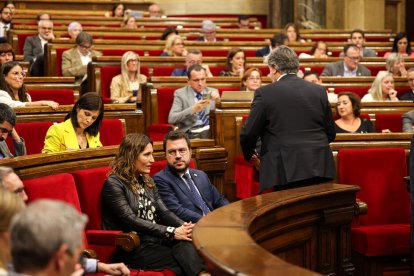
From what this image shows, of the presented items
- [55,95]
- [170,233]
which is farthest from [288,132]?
[55,95]

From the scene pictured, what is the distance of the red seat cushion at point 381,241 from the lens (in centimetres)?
481

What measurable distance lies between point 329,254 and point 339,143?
1.50 metres

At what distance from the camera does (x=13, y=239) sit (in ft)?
6.56

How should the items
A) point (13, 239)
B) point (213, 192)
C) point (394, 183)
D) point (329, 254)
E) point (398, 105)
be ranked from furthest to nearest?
point (398, 105) < point (394, 183) < point (213, 192) < point (329, 254) < point (13, 239)

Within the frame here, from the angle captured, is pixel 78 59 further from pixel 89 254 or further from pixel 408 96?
pixel 89 254

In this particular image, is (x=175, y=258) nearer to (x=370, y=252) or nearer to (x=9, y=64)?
(x=370, y=252)

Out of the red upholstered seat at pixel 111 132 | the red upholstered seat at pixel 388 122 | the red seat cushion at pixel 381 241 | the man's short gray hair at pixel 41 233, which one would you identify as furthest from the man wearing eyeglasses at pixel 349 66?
the man's short gray hair at pixel 41 233

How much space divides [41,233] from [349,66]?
6.66 meters

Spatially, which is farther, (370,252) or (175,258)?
(370,252)

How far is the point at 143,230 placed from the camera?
4.07 m

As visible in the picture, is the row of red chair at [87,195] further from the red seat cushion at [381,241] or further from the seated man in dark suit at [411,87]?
the seated man in dark suit at [411,87]

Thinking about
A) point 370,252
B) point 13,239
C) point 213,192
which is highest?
point 13,239

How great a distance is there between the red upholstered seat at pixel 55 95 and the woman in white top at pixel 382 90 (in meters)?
2.33

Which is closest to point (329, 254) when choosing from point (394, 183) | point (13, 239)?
point (394, 183)
